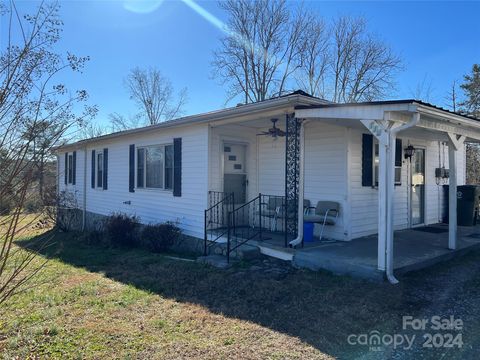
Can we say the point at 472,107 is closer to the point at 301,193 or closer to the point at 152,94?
the point at 301,193

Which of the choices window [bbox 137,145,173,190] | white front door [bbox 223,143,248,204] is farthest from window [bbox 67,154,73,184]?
white front door [bbox 223,143,248,204]

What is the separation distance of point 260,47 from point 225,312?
20921 mm

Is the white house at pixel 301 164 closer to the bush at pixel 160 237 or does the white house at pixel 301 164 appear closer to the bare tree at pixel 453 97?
the bush at pixel 160 237

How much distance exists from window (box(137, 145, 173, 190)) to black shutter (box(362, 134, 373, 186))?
14.6 ft

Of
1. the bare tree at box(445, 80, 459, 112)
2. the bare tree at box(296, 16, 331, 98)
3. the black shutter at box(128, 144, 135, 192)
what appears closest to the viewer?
the black shutter at box(128, 144, 135, 192)

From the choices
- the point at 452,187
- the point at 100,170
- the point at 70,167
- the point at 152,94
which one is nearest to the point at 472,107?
the point at 452,187

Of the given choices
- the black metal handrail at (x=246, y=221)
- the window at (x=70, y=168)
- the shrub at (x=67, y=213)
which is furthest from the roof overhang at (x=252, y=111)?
the window at (x=70, y=168)

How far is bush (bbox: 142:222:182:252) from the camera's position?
314 inches

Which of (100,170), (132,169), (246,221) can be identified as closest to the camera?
(246,221)

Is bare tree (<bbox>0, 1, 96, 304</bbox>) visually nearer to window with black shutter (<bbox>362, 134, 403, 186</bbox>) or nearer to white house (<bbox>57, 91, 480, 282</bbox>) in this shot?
white house (<bbox>57, 91, 480, 282</bbox>)

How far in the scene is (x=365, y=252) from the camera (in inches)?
230

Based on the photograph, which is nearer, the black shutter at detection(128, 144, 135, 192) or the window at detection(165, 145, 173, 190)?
the window at detection(165, 145, 173, 190)

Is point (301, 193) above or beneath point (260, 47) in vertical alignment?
beneath

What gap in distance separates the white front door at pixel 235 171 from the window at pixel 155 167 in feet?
4.94
